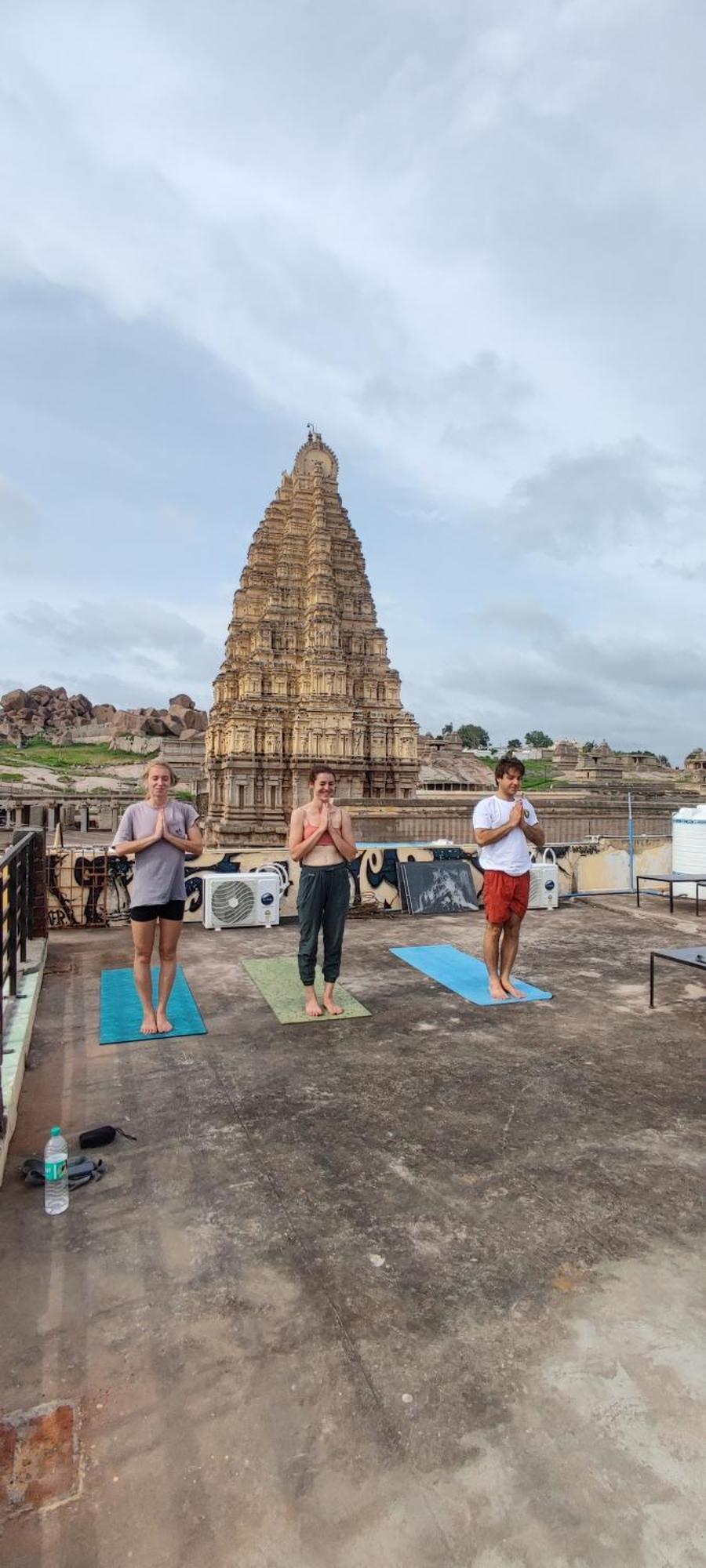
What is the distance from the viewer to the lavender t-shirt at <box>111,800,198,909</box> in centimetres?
487

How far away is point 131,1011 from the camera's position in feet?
17.6

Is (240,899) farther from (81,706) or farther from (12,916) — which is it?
(81,706)

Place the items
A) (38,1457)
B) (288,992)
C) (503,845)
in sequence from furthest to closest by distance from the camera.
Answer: (288,992), (503,845), (38,1457)

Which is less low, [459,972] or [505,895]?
[505,895]

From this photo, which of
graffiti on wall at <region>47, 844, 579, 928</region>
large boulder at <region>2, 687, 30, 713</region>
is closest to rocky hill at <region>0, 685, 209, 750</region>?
large boulder at <region>2, 687, 30, 713</region>

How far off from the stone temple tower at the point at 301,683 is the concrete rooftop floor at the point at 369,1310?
2516cm

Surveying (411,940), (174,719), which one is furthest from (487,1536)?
(174,719)

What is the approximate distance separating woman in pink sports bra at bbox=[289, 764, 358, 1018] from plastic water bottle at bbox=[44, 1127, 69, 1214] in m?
2.48

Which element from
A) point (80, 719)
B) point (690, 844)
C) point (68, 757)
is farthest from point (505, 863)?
point (80, 719)

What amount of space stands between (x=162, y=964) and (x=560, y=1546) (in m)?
3.91

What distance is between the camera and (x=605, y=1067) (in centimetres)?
430

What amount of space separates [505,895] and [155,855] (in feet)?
8.70

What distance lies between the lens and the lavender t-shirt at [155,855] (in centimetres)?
487

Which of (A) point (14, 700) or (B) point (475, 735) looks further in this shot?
(B) point (475, 735)
